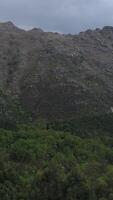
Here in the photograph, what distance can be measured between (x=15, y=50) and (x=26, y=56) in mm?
3676

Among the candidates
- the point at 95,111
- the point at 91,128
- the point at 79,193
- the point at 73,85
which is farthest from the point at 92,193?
the point at 73,85

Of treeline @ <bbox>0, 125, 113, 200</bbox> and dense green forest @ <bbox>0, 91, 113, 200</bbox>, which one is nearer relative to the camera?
treeline @ <bbox>0, 125, 113, 200</bbox>

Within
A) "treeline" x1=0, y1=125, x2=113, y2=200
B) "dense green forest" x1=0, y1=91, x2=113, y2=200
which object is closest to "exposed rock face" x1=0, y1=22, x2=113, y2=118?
"dense green forest" x1=0, y1=91, x2=113, y2=200

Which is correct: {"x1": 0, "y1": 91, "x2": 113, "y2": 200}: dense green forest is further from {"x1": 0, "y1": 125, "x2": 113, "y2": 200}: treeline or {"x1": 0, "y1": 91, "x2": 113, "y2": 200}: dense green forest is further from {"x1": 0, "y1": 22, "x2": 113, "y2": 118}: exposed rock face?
{"x1": 0, "y1": 22, "x2": 113, "y2": 118}: exposed rock face

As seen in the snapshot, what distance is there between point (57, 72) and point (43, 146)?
4498 centimetres

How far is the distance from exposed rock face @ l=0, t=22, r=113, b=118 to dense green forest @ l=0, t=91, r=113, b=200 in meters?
6.48

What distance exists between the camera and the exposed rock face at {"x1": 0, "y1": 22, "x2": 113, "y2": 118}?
15188cm

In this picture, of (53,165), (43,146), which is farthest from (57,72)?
(53,165)

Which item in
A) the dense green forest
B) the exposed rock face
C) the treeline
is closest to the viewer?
the treeline

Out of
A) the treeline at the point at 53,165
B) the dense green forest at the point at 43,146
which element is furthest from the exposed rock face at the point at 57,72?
the treeline at the point at 53,165

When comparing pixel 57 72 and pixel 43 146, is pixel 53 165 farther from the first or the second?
pixel 57 72

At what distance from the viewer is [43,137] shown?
418 ft

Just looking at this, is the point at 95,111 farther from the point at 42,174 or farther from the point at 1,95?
the point at 42,174

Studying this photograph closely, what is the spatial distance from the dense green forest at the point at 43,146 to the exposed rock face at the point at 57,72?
6.48 meters
